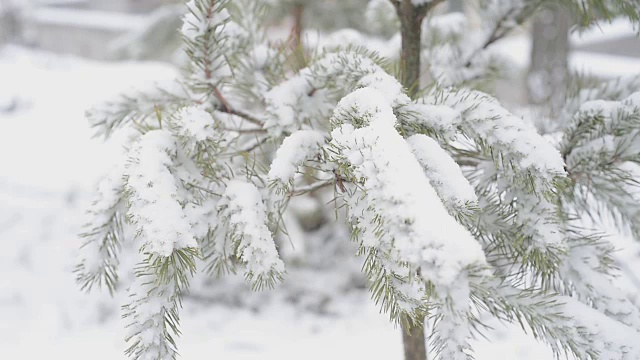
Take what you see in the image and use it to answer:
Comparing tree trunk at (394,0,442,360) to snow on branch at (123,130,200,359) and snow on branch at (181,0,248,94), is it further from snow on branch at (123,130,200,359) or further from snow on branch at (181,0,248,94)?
snow on branch at (123,130,200,359)

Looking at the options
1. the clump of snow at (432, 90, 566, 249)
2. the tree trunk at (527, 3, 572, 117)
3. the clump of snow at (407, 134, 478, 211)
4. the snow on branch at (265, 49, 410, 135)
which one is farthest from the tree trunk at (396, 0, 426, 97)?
the tree trunk at (527, 3, 572, 117)

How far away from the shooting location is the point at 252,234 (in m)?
0.83

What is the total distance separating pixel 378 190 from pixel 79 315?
2772 mm

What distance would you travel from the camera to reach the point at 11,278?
316 cm

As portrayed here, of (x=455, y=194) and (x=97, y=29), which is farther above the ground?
(x=97, y=29)

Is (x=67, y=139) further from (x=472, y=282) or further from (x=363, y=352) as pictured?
(x=472, y=282)

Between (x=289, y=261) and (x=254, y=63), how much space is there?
6.98 ft

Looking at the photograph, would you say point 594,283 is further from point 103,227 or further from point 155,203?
point 103,227

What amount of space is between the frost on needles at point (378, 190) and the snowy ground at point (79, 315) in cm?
81

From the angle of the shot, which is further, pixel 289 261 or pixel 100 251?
pixel 289 261

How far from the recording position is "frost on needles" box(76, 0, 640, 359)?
0.67 meters

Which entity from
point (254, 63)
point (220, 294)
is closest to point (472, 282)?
point (254, 63)

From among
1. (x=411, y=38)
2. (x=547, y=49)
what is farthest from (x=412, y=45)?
(x=547, y=49)

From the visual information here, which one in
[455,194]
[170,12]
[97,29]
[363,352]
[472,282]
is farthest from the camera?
[97,29]
